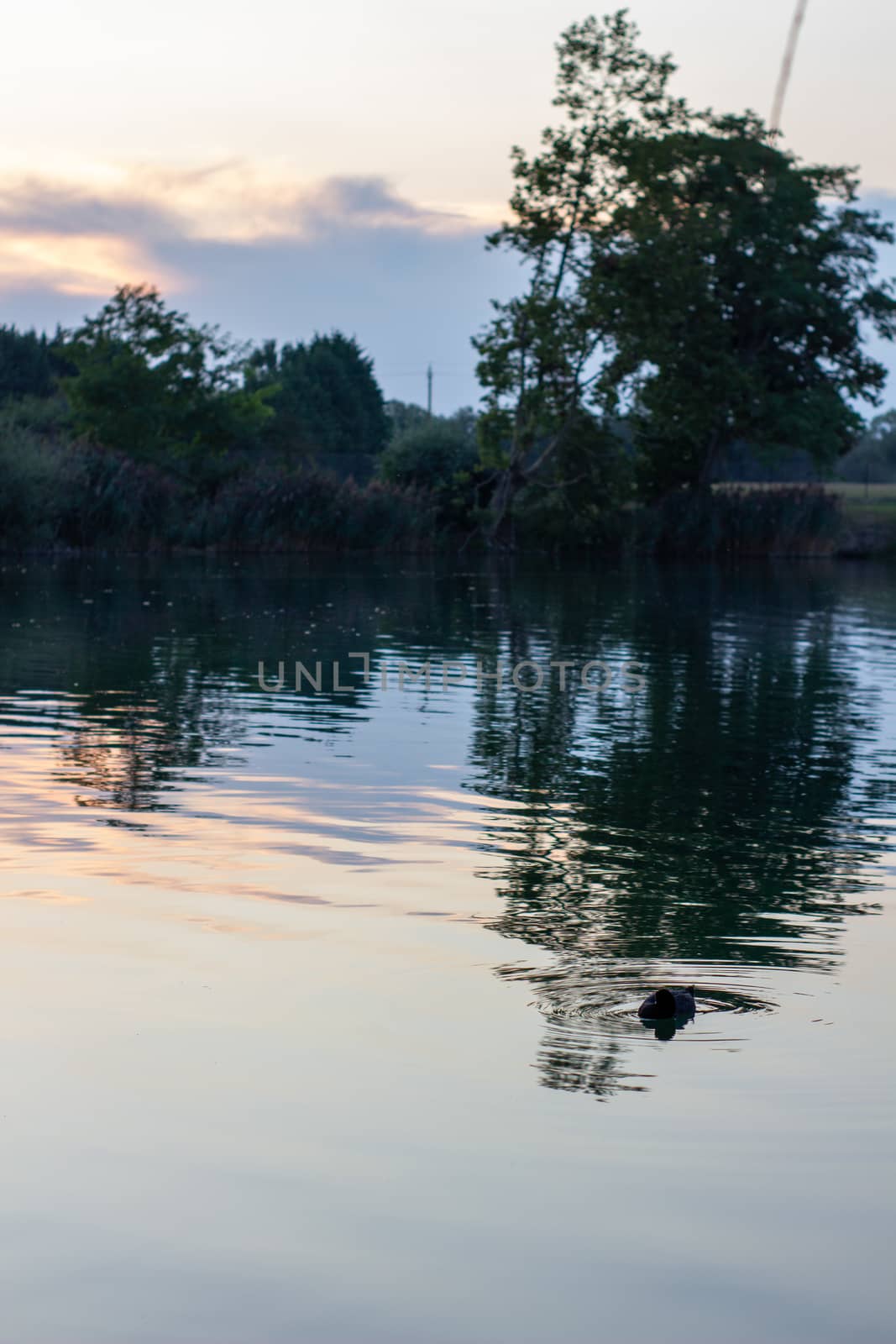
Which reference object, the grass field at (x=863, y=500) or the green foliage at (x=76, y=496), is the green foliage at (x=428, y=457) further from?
the green foliage at (x=76, y=496)

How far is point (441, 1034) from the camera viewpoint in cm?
619

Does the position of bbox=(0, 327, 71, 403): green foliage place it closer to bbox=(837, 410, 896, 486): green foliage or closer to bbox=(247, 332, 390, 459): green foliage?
bbox=(247, 332, 390, 459): green foliage

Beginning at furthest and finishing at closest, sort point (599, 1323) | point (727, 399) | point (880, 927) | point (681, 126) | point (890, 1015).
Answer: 1. point (727, 399)
2. point (681, 126)
3. point (880, 927)
4. point (890, 1015)
5. point (599, 1323)

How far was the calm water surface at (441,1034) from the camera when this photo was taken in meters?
4.24

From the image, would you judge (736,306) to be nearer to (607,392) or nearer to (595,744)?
(607,392)

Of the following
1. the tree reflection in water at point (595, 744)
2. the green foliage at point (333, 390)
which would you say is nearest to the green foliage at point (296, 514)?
the tree reflection in water at point (595, 744)

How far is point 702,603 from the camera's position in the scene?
33.3 meters

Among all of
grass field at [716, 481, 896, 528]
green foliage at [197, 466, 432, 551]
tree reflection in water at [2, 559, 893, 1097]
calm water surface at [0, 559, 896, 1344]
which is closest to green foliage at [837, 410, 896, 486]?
grass field at [716, 481, 896, 528]

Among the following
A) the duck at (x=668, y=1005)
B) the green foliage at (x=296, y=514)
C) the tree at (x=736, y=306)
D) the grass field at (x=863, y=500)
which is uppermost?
the tree at (x=736, y=306)

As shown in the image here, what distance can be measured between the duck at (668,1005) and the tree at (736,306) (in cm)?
4840

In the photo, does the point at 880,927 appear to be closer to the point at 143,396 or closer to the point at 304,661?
the point at 304,661

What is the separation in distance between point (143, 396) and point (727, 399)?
65.3 ft

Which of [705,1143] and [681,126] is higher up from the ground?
[681,126]

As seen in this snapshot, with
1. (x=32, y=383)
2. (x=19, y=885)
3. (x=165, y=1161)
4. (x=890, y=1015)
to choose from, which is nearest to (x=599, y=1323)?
(x=165, y=1161)
